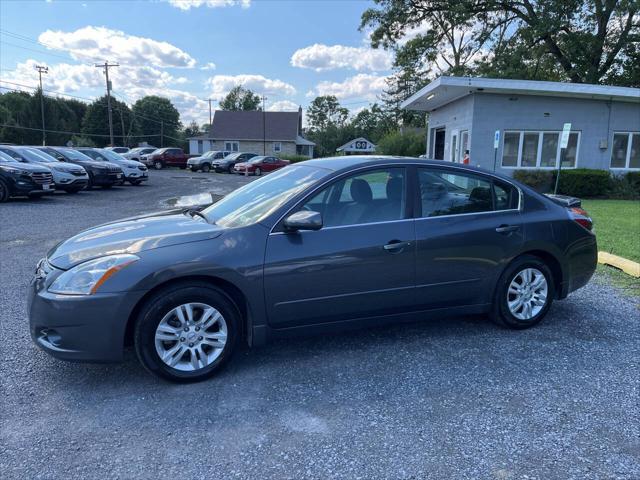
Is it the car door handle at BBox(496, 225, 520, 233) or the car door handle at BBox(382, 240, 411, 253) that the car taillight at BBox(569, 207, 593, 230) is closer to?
the car door handle at BBox(496, 225, 520, 233)

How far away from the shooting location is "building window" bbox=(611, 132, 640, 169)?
1777 centimetres

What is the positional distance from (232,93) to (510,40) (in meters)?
85.6

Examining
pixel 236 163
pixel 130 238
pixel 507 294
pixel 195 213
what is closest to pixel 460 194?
pixel 507 294

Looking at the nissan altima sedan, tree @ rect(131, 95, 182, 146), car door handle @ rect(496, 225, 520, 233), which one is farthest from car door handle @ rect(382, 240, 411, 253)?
tree @ rect(131, 95, 182, 146)

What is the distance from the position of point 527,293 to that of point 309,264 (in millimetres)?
2262

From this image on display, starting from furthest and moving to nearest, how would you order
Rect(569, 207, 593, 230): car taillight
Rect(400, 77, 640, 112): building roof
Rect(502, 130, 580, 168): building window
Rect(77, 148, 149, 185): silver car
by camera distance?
Rect(77, 148, 149, 185): silver car, Rect(502, 130, 580, 168): building window, Rect(400, 77, 640, 112): building roof, Rect(569, 207, 593, 230): car taillight

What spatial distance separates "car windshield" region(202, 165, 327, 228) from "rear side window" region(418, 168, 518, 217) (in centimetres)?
93

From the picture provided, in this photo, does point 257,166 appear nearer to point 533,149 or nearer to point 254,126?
point 533,149

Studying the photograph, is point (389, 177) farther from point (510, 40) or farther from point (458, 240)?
point (510, 40)

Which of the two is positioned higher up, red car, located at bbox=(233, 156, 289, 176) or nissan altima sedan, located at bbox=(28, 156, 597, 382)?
red car, located at bbox=(233, 156, 289, 176)

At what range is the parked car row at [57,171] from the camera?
13539 mm

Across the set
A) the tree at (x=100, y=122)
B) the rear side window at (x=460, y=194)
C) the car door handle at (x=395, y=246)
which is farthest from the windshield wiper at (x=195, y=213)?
the tree at (x=100, y=122)

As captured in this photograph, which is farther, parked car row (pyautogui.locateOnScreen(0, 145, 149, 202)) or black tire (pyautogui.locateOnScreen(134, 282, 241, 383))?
parked car row (pyautogui.locateOnScreen(0, 145, 149, 202))

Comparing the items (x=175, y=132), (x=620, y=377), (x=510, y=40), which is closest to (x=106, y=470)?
(x=620, y=377)
